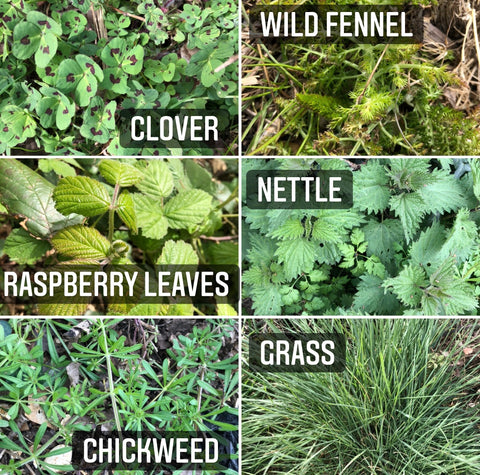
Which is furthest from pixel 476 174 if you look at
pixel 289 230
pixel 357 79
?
pixel 289 230

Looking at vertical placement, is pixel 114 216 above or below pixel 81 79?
below

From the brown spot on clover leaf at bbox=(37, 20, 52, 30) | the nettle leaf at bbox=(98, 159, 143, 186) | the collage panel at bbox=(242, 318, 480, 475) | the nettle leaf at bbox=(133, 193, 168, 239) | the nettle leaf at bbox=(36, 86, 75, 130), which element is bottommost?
the collage panel at bbox=(242, 318, 480, 475)

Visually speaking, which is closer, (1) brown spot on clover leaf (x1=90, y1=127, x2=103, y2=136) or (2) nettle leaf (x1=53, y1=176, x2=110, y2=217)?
(2) nettle leaf (x1=53, y1=176, x2=110, y2=217)

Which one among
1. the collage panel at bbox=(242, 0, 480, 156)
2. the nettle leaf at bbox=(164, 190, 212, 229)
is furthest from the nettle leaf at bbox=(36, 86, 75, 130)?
the collage panel at bbox=(242, 0, 480, 156)

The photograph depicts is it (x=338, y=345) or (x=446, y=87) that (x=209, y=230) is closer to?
(x=338, y=345)

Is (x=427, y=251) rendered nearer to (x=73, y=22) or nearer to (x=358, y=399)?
(x=358, y=399)

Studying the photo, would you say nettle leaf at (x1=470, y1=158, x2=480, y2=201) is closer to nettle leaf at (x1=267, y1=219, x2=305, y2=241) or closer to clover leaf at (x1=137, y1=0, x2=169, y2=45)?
nettle leaf at (x1=267, y1=219, x2=305, y2=241)

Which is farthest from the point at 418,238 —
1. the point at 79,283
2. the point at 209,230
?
the point at 79,283
